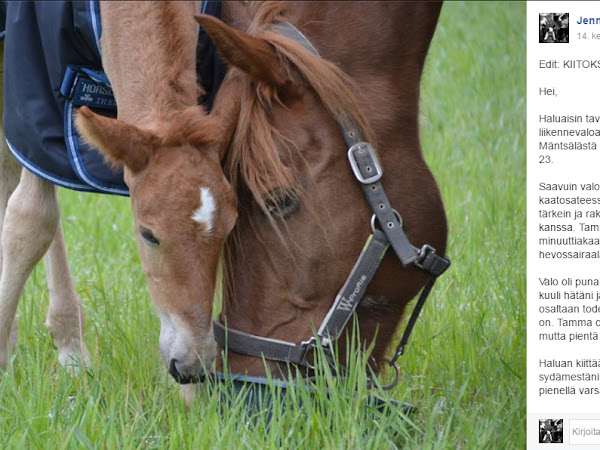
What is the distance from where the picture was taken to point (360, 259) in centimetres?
307

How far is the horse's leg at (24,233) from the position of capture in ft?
12.3

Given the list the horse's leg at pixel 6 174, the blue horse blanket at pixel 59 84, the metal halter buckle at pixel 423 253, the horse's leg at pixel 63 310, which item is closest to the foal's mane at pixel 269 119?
the blue horse blanket at pixel 59 84

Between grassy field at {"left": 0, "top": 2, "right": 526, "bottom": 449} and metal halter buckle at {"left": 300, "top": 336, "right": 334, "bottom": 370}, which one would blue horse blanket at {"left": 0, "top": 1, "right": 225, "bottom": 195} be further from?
metal halter buckle at {"left": 300, "top": 336, "right": 334, "bottom": 370}

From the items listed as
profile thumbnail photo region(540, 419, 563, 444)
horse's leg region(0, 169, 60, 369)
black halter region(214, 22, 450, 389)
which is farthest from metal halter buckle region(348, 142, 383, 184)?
horse's leg region(0, 169, 60, 369)

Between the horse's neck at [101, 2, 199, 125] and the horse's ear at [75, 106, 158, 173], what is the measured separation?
0.13 m

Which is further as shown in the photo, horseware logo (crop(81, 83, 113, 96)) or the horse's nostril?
horseware logo (crop(81, 83, 113, 96))

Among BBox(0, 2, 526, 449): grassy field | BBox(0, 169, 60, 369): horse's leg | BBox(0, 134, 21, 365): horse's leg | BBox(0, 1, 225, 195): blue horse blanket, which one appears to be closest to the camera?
BBox(0, 2, 526, 449): grassy field

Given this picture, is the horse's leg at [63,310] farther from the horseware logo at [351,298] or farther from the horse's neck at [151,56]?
the horseware logo at [351,298]

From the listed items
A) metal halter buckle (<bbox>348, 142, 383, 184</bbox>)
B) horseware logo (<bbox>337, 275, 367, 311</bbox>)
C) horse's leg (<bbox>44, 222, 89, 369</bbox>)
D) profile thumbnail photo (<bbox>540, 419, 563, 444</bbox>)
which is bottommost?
profile thumbnail photo (<bbox>540, 419, 563, 444</bbox>)

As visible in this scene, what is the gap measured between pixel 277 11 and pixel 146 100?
1.68ft

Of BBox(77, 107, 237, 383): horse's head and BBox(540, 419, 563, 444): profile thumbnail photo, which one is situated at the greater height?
BBox(77, 107, 237, 383): horse's head

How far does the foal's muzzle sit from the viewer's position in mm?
2979

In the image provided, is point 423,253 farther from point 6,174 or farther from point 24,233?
point 6,174

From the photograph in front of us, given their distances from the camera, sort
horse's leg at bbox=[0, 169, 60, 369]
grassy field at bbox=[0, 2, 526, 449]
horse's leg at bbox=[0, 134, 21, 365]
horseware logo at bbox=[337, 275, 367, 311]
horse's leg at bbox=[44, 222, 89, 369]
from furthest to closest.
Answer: horse's leg at bbox=[0, 134, 21, 365], horse's leg at bbox=[44, 222, 89, 369], horse's leg at bbox=[0, 169, 60, 369], horseware logo at bbox=[337, 275, 367, 311], grassy field at bbox=[0, 2, 526, 449]
